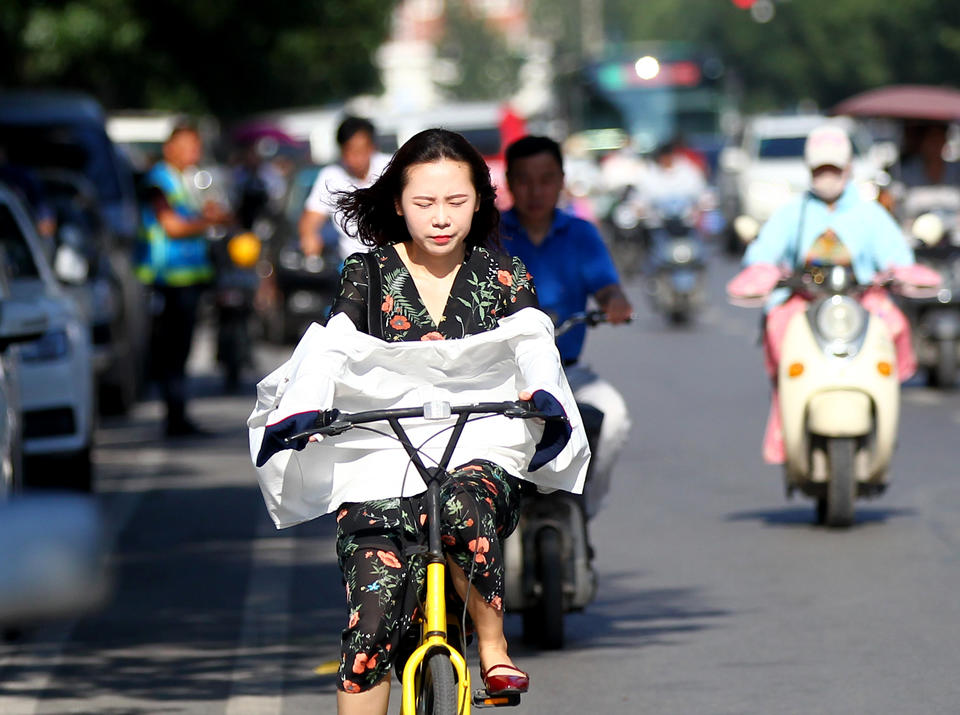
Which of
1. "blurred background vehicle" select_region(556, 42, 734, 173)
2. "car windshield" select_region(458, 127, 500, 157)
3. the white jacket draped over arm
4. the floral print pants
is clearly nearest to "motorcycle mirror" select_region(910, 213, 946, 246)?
the white jacket draped over arm

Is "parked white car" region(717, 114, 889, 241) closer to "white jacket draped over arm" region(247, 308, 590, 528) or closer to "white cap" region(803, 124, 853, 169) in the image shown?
"white cap" region(803, 124, 853, 169)

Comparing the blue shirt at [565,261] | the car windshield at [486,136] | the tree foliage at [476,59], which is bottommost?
the blue shirt at [565,261]

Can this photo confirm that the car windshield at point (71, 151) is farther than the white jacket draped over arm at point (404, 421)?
Yes

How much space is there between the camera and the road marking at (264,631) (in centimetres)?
677

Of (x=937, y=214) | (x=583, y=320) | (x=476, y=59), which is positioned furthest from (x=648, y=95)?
(x=476, y=59)

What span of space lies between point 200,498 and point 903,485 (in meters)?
3.57

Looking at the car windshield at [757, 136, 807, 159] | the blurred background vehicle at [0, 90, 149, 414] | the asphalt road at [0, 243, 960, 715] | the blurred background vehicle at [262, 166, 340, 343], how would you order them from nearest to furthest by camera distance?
the asphalt road at [0, 243, 960, 715] < the blurred background vehicle at [0, 90, 149, 414] < the blurred background vehicle at [262, 166, 340, 343] < the car windshield at [757, 136, 807, 159]

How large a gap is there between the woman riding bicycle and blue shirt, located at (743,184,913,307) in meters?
4.26

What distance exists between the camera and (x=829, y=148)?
9.51 metres

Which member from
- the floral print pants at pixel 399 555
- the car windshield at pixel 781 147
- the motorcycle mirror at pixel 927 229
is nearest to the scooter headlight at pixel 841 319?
the motorcycle mirror at pixel 927 229

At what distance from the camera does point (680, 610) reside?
8.06 meters

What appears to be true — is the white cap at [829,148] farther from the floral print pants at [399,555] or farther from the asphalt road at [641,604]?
the floral print pants at [399,555]

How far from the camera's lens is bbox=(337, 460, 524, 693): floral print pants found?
4941 mm

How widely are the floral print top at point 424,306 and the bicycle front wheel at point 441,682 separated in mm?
809
